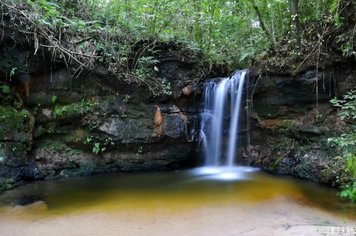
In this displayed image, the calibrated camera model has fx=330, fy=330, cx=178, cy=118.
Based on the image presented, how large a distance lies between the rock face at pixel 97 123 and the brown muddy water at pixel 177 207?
53 cm

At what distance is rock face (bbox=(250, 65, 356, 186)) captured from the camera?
634cm

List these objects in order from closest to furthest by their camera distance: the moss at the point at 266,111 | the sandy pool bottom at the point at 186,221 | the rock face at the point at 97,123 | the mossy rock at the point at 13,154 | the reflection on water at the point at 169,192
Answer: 1. the sandy pool bottom at the point at 186,221
2. the reflection on water at the point at 169,192
3. the mossy rock at the point at 13,154
4. the rock face at the point at 97,123
5. the moss at the point at 266,111

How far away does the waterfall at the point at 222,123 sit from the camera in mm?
7555

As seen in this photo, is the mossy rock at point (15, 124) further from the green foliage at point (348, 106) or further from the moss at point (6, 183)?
the green foliage at point (348, 106)

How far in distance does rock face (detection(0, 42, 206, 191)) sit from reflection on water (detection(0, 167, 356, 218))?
0.46m

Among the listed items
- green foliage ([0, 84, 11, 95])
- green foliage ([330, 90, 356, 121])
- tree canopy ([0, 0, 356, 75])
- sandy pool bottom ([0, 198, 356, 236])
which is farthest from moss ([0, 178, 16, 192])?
green foliage ([330, 90, 356, 121])

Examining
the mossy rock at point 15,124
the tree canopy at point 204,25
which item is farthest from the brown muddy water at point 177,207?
the tree canopy at point 204,25

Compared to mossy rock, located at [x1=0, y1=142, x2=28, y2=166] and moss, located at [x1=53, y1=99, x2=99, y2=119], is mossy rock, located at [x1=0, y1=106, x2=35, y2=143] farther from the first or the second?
moss, located at [x1=53, y1=99, x2=99, y2=119]

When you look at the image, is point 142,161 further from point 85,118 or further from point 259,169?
point 259,169

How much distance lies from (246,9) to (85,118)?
17.9 feet

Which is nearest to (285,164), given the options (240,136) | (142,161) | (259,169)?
(259,169)

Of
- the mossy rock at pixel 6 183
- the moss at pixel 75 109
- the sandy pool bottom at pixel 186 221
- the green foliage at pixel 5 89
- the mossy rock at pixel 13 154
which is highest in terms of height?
the green foliage at pixel 5 89

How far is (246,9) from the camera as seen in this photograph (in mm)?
9242

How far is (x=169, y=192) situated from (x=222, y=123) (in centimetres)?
259
